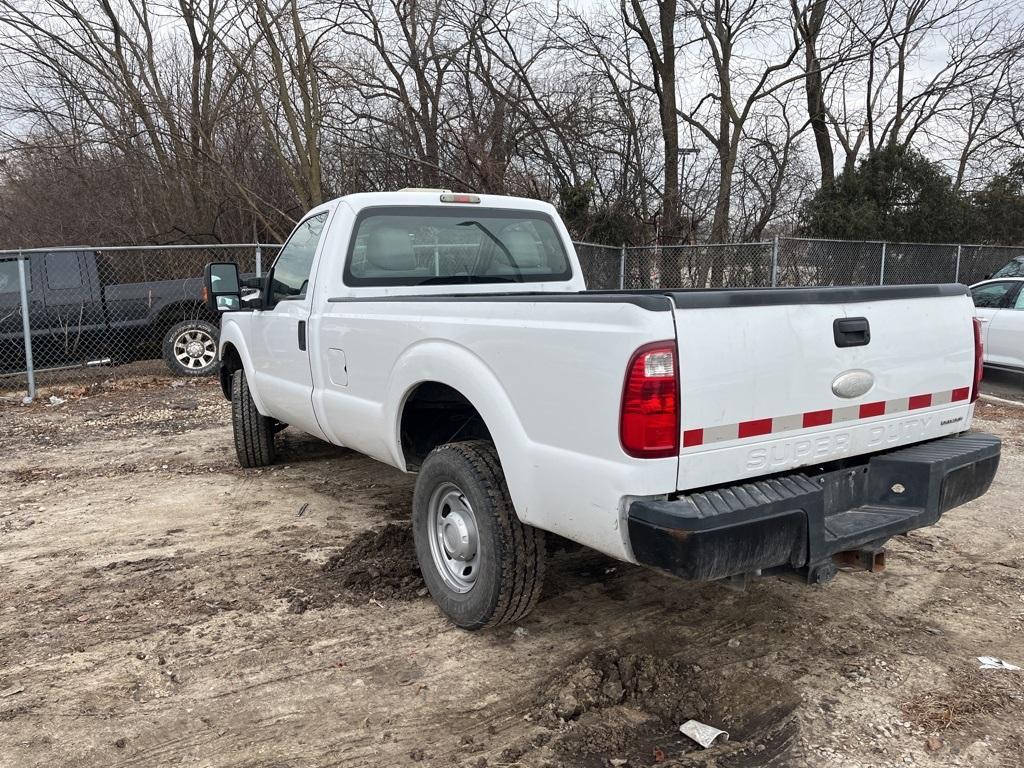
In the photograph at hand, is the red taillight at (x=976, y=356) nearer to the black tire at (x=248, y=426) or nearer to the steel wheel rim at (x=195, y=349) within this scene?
the black tire at (x=248, y=426)

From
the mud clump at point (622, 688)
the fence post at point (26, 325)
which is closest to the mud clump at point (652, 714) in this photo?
the mud clump at point (622, 688)

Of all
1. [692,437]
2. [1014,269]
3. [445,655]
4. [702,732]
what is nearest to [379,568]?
[445,655]

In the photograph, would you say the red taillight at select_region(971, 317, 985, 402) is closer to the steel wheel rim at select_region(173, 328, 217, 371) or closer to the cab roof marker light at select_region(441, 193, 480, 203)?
the cab roof marker light at select_region(441, 193, 480, 203)

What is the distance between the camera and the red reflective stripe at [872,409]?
2906 millimetres

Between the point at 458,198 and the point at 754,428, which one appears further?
the point at 458,198

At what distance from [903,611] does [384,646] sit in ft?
7.88

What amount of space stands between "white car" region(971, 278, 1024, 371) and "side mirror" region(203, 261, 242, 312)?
7868mm

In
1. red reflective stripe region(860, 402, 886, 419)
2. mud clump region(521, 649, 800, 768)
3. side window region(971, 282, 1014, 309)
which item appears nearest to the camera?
mud clump region(521, 649, 800, 768)

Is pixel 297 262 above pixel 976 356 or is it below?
above

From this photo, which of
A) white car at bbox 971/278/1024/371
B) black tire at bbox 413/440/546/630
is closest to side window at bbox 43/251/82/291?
black tire at bbox 413/440/546/630

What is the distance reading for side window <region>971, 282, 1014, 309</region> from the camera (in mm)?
9164

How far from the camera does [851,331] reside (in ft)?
9.18

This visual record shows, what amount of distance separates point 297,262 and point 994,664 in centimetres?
432

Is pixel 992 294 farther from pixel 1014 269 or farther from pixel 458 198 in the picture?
pixel 458 198
